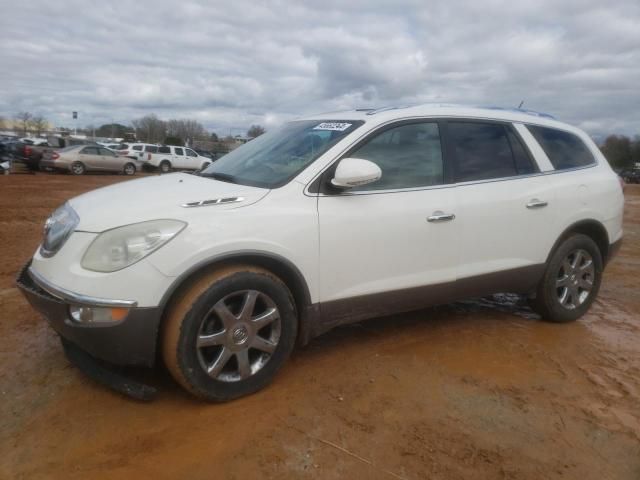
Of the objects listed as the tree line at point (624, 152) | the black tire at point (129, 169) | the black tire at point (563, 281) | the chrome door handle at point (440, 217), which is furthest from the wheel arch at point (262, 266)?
the tree line at point (624, 152)

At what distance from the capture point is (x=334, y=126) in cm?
369

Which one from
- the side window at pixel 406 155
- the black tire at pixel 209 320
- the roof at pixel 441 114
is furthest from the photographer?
the roof at pixel 441 114

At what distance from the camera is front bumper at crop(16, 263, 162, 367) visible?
2676mm

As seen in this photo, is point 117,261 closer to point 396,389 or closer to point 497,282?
point 396,389

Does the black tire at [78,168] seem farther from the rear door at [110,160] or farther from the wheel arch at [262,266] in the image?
the wheel arch at [262,266]

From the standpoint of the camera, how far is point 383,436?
8.96 ft

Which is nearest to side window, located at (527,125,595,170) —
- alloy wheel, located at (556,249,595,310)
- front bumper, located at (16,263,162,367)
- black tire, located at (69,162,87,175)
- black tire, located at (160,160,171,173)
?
alloy wheel, located at (556,249,595,310)

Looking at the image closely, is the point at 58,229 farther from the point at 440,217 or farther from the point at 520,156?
the point at 520,156

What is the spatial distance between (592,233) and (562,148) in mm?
830

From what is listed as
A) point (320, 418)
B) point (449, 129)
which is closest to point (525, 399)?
point (320, 418)

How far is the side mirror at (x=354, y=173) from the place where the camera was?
3127 mm

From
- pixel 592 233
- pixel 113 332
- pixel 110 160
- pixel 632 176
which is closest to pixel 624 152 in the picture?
pixel 632 176

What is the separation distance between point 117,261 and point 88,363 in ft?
2.39

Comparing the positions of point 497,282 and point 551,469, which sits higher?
point 497,282
